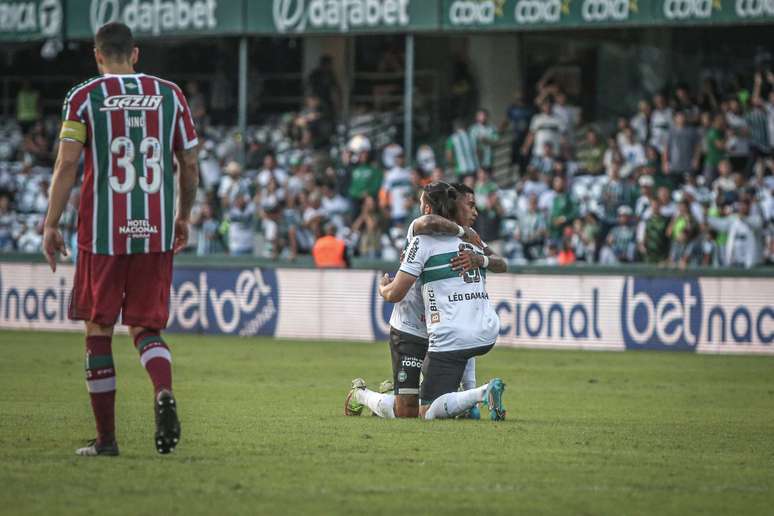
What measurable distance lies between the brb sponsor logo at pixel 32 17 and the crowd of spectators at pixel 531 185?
3.29 m

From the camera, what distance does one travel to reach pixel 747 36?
102 ft

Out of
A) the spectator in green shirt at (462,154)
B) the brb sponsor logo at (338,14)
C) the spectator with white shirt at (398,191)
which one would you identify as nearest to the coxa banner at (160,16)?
the brb sponsor logo at (338,14)

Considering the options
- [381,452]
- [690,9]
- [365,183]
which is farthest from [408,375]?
[690,9]

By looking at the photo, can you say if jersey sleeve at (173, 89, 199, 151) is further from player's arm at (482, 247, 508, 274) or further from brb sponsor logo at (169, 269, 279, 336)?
brb sponsor logo at (169, 269, 279, 336)

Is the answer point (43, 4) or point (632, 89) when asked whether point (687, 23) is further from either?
point (43, 4)

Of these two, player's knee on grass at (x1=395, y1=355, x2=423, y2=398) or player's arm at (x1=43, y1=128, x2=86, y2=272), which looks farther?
player's knee on grass at (x1=395, y1=355, x2=423, y2=398)

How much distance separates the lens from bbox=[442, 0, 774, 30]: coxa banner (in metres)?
27.0

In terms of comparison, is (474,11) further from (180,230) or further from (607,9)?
(180,230)

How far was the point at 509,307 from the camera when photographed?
22062 millimetres

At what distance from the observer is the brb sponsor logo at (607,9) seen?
27.7 m

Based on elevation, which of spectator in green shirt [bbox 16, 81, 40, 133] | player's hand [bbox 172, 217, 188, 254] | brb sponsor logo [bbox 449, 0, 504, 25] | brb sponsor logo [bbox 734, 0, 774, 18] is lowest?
player's hand [bbox 172, 217, 188, 254]

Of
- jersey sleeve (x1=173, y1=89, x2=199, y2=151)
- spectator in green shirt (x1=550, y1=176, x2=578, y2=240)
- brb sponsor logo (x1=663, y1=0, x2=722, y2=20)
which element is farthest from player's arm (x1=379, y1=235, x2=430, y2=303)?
brb sponsor logo (x1=663, y1=0, x2=722, y2=20)

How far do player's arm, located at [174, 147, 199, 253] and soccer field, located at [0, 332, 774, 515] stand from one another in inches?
48.6

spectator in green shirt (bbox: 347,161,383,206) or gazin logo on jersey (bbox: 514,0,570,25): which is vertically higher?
gazin logo on jersey (bbox: 514,0,570,25)
